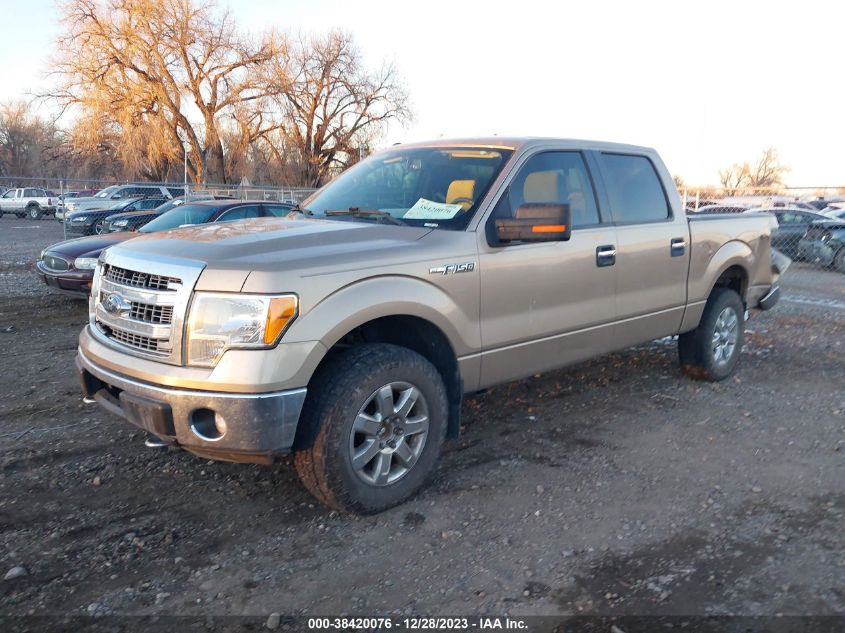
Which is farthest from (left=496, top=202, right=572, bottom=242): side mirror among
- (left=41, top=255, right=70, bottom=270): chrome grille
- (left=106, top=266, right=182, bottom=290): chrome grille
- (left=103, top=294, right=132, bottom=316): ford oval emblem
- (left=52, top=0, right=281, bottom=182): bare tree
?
(left=52, top=0, right=281, bottom=182): bare tree

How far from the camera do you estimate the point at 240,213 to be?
10641 mm

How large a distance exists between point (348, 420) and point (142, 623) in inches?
47.9

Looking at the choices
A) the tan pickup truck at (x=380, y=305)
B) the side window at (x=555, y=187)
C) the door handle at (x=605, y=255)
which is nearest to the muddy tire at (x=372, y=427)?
the tan pickup truck at (x=380, y=305)

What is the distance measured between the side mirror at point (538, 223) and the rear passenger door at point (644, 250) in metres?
1.17

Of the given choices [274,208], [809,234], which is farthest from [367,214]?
[809,234]

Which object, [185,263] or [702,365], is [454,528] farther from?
[702,365]

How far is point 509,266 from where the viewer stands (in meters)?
4.23

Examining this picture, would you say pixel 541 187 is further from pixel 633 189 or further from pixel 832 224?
pixel 832 224

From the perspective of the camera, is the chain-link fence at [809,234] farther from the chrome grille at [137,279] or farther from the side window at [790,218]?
the chrome grille at [137,279]

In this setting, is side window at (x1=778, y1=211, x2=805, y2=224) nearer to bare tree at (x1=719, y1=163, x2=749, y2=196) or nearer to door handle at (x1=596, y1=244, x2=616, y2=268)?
door handle at (x1=596, y1=244, x2=616, y2=268)

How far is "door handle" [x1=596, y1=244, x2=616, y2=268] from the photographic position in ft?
15.8

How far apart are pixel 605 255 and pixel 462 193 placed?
3.82ft

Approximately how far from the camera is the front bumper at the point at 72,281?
887cm

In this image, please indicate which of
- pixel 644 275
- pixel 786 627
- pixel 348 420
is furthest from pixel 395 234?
pixel 786 627
